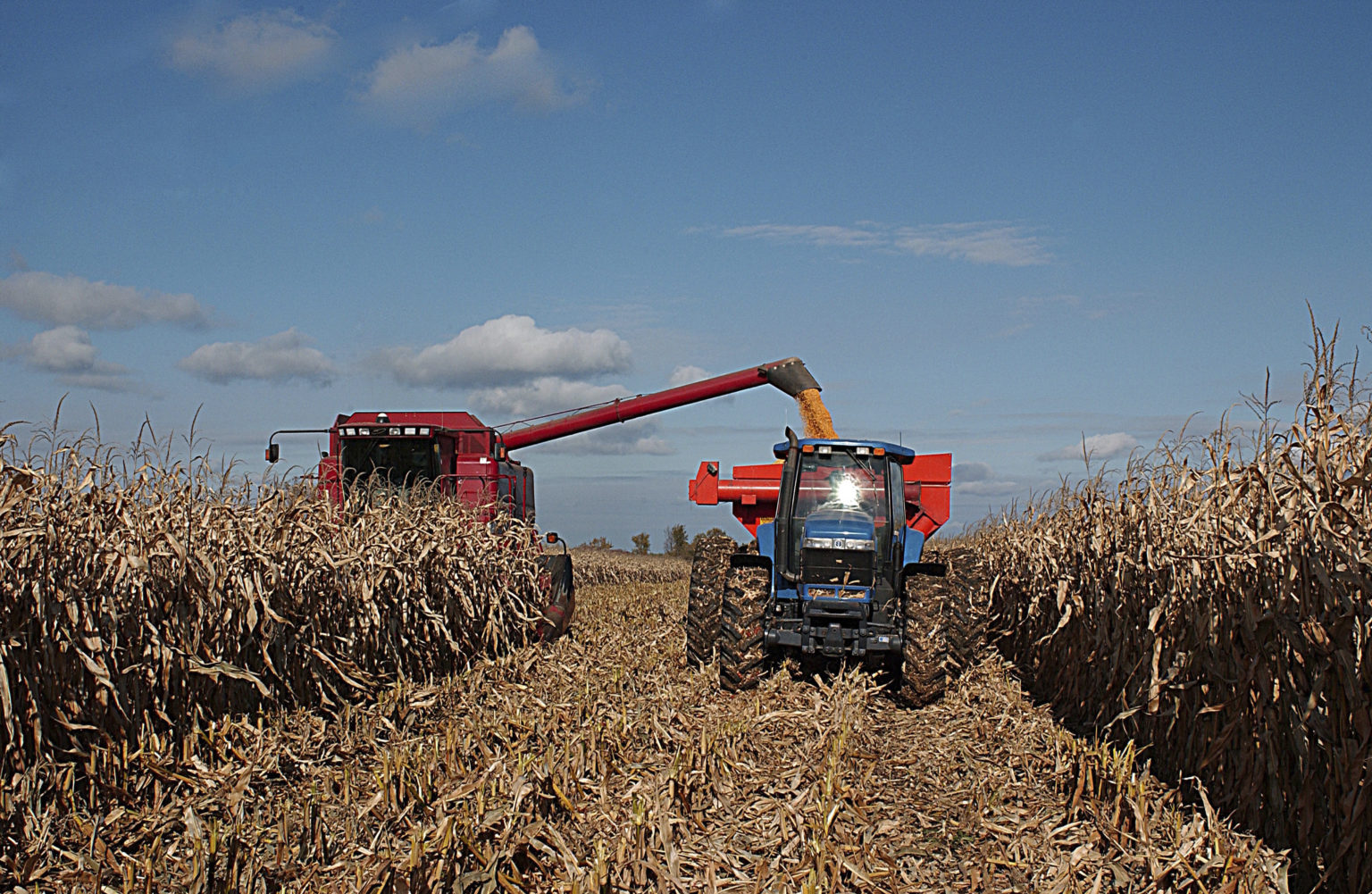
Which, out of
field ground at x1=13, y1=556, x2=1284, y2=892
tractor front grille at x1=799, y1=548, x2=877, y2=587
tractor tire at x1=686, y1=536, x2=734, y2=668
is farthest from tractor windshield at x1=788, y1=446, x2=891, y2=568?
field ground at x1=13, y1=556, x2=1284, y2=892

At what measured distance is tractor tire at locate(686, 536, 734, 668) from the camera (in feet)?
27.7

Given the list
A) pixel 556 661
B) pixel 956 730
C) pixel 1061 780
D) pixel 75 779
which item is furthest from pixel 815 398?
pixel 75 779

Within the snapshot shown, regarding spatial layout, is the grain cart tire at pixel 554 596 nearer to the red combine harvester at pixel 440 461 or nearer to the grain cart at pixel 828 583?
the red combine harvester at pixel 440 461

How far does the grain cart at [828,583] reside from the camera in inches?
306

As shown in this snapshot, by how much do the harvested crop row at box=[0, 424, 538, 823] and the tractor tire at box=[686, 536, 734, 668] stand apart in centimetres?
201

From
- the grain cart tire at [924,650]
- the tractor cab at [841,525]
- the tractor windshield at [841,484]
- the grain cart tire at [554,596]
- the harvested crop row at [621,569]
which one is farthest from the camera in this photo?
the harvested crop row at [621,569]

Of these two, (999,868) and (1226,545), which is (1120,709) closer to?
(1226,545)

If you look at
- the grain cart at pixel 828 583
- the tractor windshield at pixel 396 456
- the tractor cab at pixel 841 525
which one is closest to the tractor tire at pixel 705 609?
the grain cart at pixel 828 583

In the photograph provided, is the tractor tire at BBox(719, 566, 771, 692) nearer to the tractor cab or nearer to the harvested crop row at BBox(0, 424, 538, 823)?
the tractor cab

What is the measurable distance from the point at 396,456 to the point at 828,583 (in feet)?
19.3

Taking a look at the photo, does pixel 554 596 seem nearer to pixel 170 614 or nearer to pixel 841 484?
pixel 841 484

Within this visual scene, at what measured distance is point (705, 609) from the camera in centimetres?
848

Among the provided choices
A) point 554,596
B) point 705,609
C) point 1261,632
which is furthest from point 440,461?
point 1261,632

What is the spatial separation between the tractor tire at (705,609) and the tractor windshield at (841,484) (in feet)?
2.93
